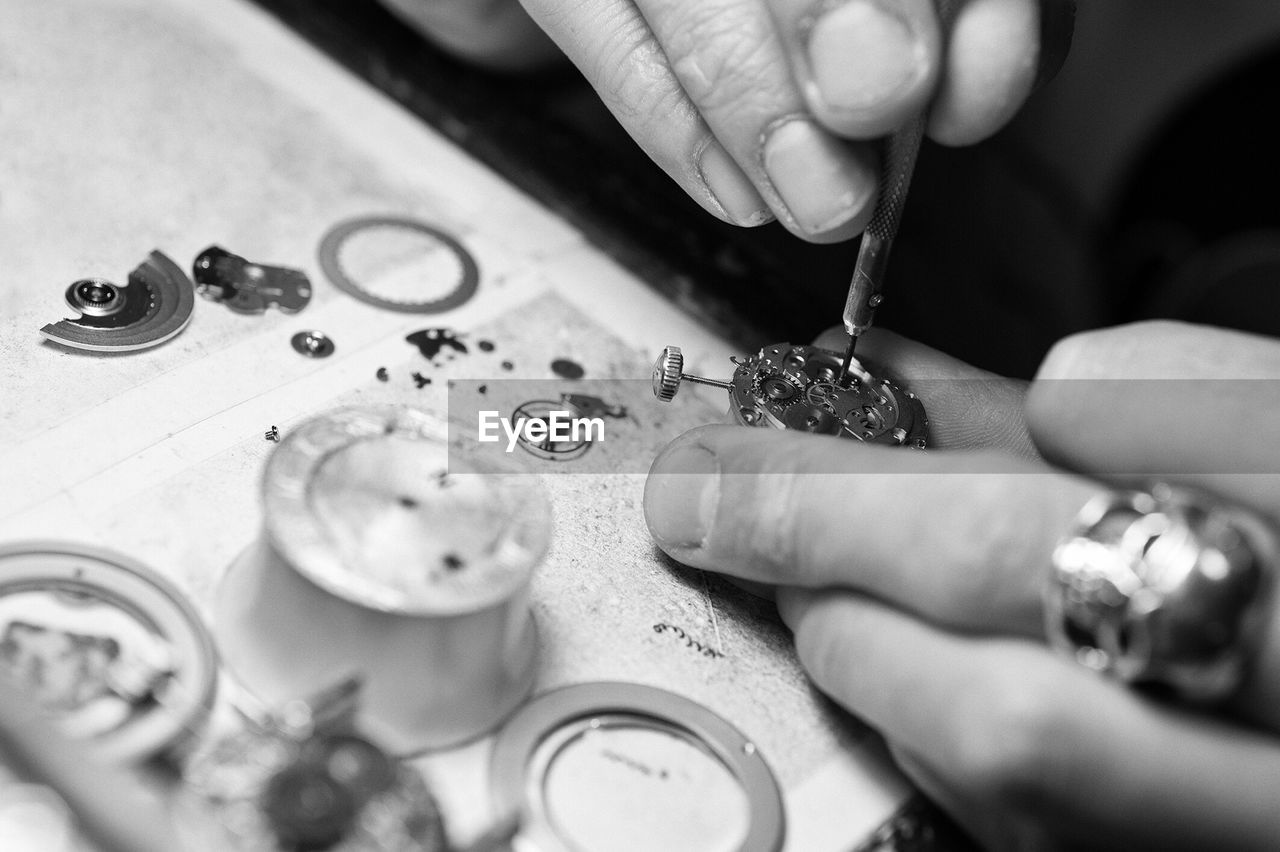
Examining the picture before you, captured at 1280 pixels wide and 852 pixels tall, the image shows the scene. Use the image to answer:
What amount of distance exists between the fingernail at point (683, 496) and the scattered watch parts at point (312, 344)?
339 millimetres

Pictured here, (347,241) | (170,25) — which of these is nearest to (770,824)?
(347,241)

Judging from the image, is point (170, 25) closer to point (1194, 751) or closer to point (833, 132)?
point (833, 132)

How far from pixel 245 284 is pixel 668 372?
41cm

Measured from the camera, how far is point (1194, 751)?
2.36 feet

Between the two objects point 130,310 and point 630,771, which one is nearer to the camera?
point 630,771

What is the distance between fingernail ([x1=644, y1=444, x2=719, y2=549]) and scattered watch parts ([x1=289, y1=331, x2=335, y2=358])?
13.4 inches

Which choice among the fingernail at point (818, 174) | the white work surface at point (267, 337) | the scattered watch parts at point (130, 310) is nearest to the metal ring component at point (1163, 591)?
the white work surface at point (267, 337)

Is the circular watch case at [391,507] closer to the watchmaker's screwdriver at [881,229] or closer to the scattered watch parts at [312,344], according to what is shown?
the scattered watch parts at [312,344]

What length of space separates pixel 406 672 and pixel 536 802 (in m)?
0.12

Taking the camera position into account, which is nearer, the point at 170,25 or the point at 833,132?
the point at 833,132

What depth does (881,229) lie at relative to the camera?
3.30 feet

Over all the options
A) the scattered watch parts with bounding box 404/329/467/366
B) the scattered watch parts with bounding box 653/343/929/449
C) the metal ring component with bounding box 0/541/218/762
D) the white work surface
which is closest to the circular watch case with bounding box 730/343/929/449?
the scattered watch parts with bounding box 653/343/929/449

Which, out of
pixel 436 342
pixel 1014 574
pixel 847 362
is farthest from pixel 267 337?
pixel 1014 574

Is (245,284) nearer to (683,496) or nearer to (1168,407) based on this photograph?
(683,496)
